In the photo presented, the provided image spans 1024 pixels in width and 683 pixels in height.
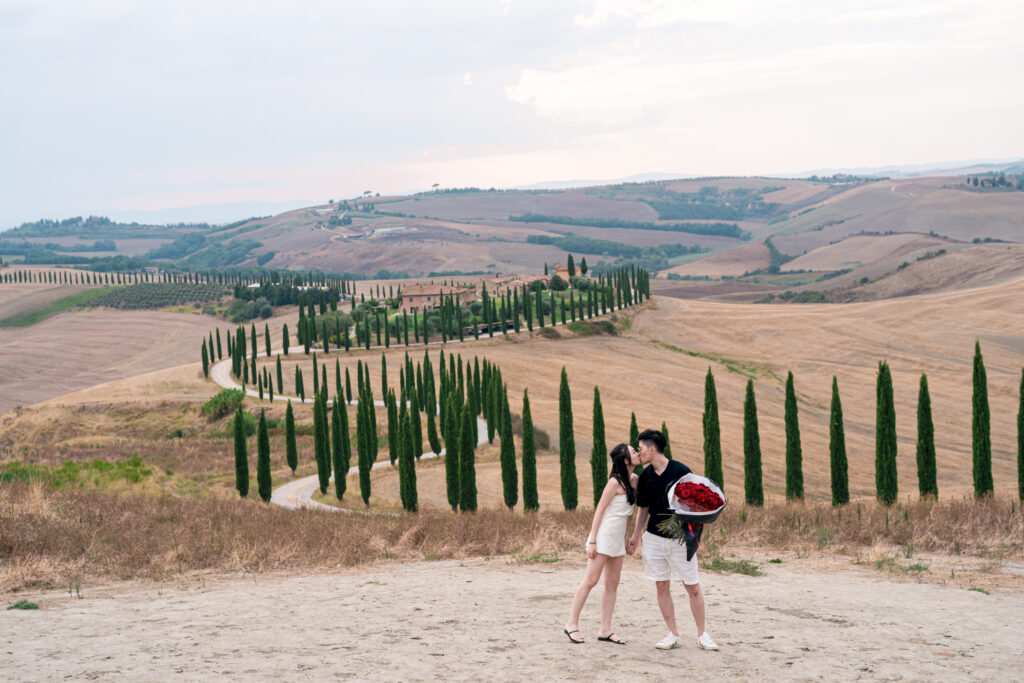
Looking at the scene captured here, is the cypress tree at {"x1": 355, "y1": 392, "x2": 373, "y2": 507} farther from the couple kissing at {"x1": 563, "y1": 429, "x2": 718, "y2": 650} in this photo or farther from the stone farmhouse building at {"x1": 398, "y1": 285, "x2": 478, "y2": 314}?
the stone farmhouse building at {"x1": 398, "y1": 285, "x2": 478, "y2": 314}

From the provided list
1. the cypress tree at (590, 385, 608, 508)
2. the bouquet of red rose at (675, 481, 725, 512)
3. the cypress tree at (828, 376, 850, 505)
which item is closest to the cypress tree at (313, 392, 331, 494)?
the cypress tree at (590, 385, 608, 508)

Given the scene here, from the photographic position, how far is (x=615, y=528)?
11.2 meters

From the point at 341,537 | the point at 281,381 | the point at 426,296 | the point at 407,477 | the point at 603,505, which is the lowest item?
the point at 407,477

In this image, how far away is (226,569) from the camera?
16828 mm

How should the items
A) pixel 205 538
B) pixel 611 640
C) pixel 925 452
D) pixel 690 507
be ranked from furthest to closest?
pixel 925 452
pixel 205 538
pixel 611 640
pixel 690 507

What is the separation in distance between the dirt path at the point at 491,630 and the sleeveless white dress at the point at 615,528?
1.25 metres

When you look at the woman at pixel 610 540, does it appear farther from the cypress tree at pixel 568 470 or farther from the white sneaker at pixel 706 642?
the cypress tree at pixel 568 470

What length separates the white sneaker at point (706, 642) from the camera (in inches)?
434

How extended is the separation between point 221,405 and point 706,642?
3026 inches

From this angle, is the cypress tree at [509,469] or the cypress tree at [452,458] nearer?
the cypress tree at [452,458]

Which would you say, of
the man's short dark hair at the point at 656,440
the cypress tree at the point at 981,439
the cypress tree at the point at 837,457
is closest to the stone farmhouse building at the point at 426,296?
the cypress tree at the point at 837,457

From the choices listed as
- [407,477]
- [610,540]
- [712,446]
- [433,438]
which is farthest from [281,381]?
[610,540]

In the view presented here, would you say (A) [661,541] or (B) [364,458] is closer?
(A) [661,541]

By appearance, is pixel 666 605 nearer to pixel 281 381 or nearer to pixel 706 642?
pixel 706 642
